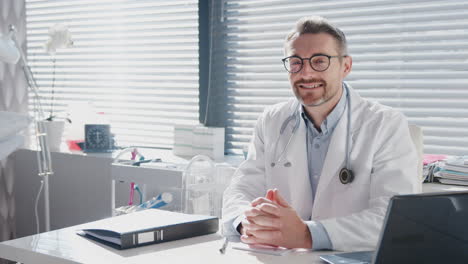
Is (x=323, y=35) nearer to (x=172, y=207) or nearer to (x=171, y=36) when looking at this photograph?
(x=172, y=207)

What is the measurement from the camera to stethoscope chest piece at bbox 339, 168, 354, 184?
1798mm

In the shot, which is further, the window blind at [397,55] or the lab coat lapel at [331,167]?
the window blind at [397,55]

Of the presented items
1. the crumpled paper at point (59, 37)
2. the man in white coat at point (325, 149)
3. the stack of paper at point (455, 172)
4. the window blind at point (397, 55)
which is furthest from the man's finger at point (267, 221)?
the crumpled paper at point (59, 37)

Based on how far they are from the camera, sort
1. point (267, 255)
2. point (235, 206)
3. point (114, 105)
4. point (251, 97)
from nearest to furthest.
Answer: point (267, 255) → point (235, 206) → point (251, 97) → point (114, 105)

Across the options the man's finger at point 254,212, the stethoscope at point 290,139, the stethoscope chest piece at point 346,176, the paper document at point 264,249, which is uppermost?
the stethoscope at point 290,139

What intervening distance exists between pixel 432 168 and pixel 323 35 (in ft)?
2.50

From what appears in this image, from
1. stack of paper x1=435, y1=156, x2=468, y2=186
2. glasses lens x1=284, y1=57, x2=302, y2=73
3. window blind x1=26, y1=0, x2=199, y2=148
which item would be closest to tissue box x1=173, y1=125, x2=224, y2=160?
window blind x1=26, y1=0, x2=199, y2=148

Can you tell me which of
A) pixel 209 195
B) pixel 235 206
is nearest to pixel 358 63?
pixel 209 195

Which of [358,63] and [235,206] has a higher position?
[358,63]

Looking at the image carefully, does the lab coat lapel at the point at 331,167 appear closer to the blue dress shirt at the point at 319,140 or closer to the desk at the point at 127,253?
the blue dress shirt at the point at 319,140

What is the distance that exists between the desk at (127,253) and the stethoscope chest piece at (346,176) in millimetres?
439

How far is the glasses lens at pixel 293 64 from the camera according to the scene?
1.89 metres

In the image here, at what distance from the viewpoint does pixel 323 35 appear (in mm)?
1892

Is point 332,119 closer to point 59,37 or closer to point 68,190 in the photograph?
point 59,37
